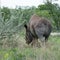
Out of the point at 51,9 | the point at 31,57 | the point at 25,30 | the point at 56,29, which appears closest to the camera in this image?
the point at 31,57

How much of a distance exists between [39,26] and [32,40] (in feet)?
2.59

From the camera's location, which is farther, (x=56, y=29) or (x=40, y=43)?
(x=56, y=29)

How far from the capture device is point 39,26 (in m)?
15.1

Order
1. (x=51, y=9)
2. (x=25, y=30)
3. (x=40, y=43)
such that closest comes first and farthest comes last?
(x=40, y=43) → (x=25, y=30) → (x=51, y=9)

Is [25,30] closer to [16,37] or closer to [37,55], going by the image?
[16,37]

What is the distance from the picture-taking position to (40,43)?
48.4ft

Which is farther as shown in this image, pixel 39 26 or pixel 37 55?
pixel 39 26

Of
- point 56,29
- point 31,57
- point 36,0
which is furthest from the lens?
point 36,0

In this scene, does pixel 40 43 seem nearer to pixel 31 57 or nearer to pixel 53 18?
pixel 31 57

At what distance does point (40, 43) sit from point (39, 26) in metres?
0.72

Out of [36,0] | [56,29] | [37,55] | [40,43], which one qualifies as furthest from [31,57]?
[36,0]

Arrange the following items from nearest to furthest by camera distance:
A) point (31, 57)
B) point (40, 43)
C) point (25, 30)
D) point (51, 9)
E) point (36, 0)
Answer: point (31, 57) < point (40, 43) < point (25, 30) < point (51, 9) < point (36, 0)

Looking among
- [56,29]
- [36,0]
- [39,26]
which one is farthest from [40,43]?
[36,0]

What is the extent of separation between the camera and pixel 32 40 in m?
15.7
